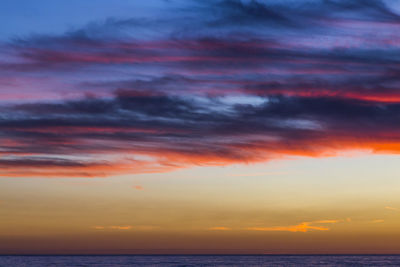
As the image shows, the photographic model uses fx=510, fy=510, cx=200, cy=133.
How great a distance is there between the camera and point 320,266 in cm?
17188

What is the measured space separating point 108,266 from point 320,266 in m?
71.8

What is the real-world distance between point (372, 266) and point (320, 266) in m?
16.7

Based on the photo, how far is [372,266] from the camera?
168 meters

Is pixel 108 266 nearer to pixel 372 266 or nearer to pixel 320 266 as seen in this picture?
pixel 320 266

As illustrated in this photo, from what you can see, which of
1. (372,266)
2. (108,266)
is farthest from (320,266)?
(108,266)

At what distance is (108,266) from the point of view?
6860 inches

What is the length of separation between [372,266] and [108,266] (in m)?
88.2
